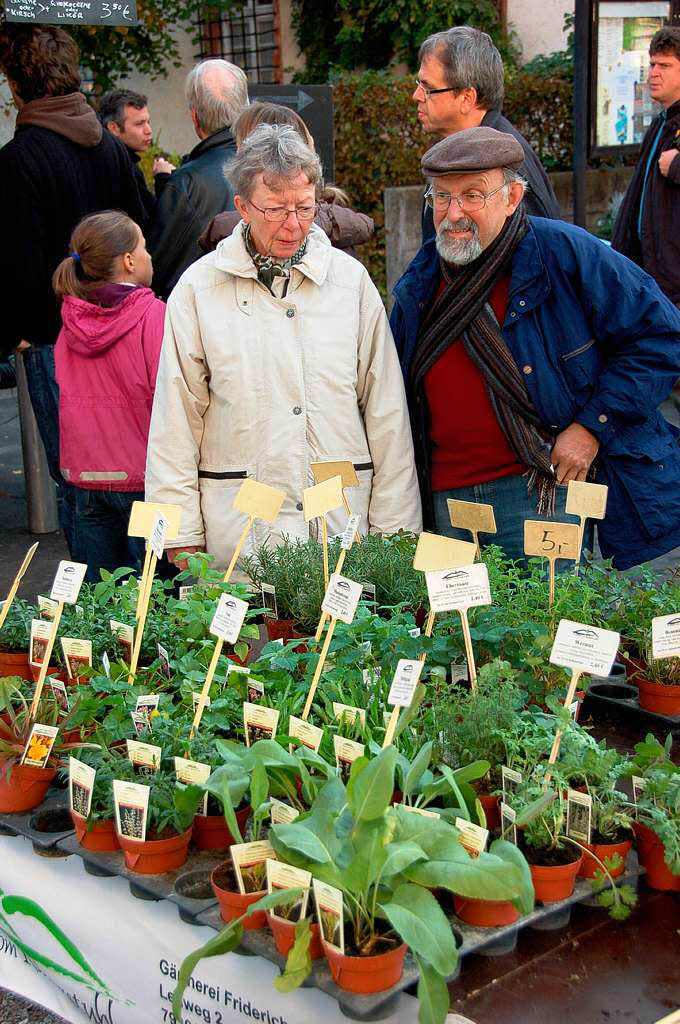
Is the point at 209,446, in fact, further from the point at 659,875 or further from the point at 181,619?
the point at 659,875

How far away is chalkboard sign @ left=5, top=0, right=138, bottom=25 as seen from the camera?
452cm

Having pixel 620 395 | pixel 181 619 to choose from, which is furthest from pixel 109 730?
pixel 620 395

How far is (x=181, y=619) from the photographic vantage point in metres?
2.34

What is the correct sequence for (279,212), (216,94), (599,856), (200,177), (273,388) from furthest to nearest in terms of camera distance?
(200,177) → (216,94) → (273,388) → (279,212) → (599,856)

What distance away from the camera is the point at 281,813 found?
1.58 m

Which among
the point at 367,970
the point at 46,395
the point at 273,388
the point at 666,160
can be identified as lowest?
the point at 367,970

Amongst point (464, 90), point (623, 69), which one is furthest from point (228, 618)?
point (623, 69)

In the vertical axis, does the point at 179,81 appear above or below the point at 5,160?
above

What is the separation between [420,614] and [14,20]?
325 cm

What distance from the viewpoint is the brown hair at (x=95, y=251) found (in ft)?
10.9

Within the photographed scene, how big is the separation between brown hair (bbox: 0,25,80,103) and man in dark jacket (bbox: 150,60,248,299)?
54 cm

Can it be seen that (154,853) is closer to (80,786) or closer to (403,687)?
(80,786)

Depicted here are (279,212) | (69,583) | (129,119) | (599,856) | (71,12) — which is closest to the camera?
(599,856)

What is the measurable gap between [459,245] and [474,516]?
27.8 inches
